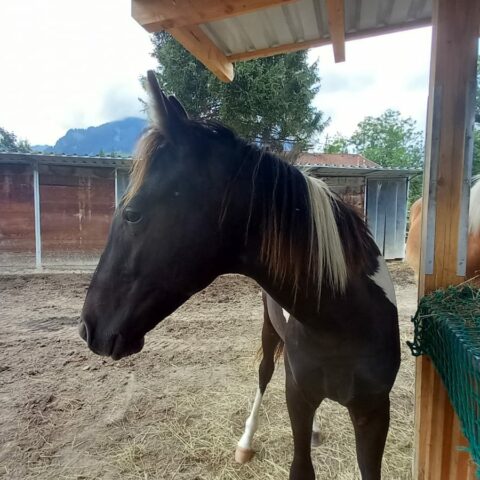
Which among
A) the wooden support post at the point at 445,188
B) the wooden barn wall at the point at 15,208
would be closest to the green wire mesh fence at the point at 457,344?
the wooden support post at the point at 445,188

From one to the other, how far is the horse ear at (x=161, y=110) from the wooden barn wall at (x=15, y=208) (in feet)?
23.9

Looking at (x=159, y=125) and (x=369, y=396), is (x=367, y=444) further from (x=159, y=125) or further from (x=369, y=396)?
(x=159, y=125)

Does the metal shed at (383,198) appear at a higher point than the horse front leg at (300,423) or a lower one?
higher

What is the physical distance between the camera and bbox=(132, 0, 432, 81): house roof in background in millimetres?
1392

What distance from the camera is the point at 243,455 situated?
78.0 inches

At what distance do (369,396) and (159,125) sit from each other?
3.65 ft

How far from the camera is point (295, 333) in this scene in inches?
47.4

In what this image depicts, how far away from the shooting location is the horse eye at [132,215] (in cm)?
91

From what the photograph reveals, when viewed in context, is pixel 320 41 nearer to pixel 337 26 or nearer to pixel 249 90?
pixel 337 26

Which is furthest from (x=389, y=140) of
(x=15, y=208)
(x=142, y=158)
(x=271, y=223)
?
(x=142, y=158)

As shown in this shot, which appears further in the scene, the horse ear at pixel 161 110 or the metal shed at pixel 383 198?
the metal shed at pixel 383 198

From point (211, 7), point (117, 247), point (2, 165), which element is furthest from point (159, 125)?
point (2, 165)

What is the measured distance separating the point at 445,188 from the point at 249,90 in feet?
29.1

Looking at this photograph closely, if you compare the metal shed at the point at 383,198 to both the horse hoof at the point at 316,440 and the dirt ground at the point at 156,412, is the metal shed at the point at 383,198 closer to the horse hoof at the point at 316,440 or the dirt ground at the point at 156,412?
the dirt ground at the point at 156,412
